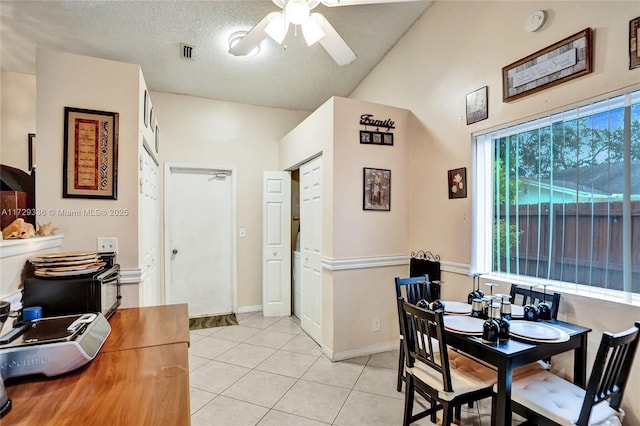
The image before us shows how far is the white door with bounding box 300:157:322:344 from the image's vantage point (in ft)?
10.8

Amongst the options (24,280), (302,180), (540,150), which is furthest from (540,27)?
(24,280)

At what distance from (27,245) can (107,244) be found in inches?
21.3

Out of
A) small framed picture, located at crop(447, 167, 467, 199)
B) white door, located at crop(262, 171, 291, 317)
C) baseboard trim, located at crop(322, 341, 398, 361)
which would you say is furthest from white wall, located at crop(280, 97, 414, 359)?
white door, located at crop(262, 171, 291, 317)

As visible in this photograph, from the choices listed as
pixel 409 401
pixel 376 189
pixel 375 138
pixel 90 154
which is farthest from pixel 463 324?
pixel 90 154

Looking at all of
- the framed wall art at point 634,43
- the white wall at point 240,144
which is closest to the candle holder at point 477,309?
the framed wall art at point 634,43

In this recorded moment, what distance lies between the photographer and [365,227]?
308 centimetres

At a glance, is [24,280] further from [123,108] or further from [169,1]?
[169,1]

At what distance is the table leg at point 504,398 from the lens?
148 centimetres

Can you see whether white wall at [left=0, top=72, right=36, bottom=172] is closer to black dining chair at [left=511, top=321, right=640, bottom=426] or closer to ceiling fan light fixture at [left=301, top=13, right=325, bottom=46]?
ceiling fan light fixture at [left=301, top=13, right=325, bottom=46]

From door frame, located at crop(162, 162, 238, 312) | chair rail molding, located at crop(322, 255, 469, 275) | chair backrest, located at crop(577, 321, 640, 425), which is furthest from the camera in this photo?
door frame, located at crop(162, 162, 238, 312)

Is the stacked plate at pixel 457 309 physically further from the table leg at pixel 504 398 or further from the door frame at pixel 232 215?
the door frame at pixel 232 215

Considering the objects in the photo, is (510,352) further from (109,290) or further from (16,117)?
(16,117)

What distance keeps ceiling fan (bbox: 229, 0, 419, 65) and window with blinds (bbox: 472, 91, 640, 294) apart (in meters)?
1.43

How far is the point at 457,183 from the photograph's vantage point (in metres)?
2.75
